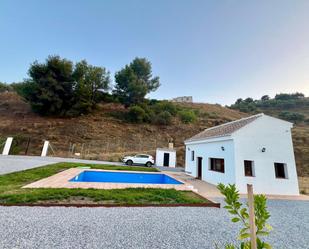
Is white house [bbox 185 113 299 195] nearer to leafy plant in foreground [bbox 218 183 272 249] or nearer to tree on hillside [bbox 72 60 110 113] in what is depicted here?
leafy plant in foreground [bbox 218 183 272 249]

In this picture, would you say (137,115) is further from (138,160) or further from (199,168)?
(199,168)

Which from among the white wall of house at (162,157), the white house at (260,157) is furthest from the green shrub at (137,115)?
the white house at (260,157)

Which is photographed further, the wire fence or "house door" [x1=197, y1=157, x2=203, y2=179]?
the wire fence

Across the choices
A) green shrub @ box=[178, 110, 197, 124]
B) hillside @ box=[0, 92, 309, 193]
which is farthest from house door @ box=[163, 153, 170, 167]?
green shrub @ box=[178, 110, 197, 124]

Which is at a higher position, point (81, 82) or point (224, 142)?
point (81, 82)

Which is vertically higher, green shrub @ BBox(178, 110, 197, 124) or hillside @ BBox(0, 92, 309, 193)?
green shrub @ BBox(178, 110, 197, 124)

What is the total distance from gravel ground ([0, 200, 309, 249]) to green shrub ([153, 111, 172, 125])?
82.1 feet

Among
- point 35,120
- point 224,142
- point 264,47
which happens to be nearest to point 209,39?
point 264,47

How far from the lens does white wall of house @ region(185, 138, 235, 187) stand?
25.3ft

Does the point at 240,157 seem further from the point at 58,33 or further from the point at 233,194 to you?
the point at 58,33

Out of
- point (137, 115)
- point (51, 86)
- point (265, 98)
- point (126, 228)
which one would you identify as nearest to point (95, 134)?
point (137, 115)

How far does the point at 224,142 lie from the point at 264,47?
772 cm

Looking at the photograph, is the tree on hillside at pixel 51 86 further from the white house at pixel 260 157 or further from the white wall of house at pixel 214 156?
the white house at pixel 260 157

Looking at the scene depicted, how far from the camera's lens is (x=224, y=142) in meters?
8.36
